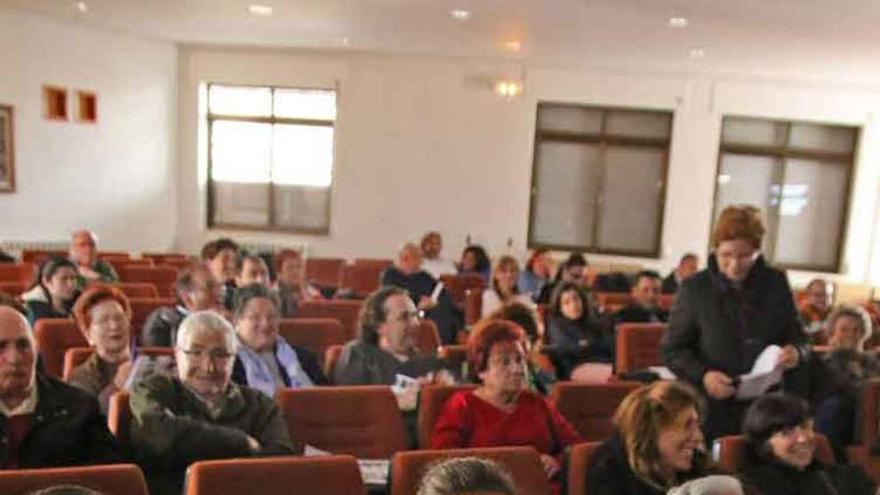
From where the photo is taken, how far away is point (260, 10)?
7.53 m

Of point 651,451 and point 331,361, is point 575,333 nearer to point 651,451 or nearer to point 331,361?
point 331,361

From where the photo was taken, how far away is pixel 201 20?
833 centimetres

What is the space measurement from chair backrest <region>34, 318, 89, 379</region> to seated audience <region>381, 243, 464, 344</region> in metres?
2.49

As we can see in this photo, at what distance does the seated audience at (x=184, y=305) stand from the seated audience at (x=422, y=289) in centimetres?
187

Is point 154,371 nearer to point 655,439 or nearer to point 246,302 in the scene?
point 246,302

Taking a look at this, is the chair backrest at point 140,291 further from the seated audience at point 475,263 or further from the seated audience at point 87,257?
the seated audience at point 475,263

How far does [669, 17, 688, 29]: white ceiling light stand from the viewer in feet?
21.6

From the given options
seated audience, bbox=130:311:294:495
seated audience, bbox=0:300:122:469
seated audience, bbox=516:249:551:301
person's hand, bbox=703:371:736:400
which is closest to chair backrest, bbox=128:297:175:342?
seated audience, bbox=130:311:294:495

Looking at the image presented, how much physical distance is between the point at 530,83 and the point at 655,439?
8.52 meters

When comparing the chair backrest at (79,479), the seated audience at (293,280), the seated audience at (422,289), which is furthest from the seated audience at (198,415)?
the seated audience at (422,289)

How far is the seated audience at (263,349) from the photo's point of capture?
3.06 metres

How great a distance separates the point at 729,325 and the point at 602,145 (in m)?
7.95

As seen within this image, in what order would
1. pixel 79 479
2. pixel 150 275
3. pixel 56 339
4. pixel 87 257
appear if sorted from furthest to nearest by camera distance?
1. pixel 150 275
2. pixel 87 257
3. pixel 56 339
4. pixel 79 479

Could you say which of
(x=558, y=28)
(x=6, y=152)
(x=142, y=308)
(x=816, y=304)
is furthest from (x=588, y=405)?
(x=6, y=152)
